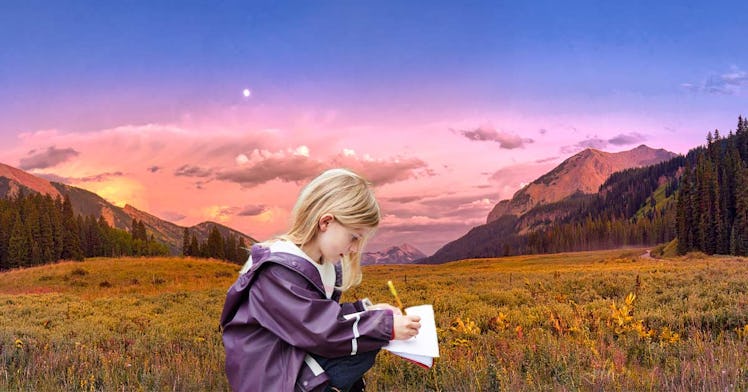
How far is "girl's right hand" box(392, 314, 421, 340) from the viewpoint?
9.84 feet

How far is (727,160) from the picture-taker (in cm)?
8381

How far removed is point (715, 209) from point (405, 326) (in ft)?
299

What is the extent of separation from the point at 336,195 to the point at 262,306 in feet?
2.57

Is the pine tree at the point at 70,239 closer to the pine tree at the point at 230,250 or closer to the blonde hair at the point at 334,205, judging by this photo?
the pine tree at the point at 230,250

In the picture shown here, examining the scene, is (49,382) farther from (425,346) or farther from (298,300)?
(425,346)

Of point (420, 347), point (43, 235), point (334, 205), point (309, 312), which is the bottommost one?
point (43, 235)

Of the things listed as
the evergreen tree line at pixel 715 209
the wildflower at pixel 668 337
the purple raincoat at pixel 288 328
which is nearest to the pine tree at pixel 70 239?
the wildflower at pixel 668 337

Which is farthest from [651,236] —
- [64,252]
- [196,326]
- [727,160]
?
[196,326]

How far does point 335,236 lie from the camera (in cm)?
319

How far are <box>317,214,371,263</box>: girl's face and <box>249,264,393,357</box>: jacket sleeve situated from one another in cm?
29

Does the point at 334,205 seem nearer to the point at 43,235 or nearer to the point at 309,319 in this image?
the point at 309,319

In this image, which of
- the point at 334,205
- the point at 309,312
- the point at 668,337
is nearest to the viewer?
the point at 309,312

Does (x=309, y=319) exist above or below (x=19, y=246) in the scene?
above

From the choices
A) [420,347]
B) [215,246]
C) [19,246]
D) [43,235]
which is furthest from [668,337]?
[215,246]
